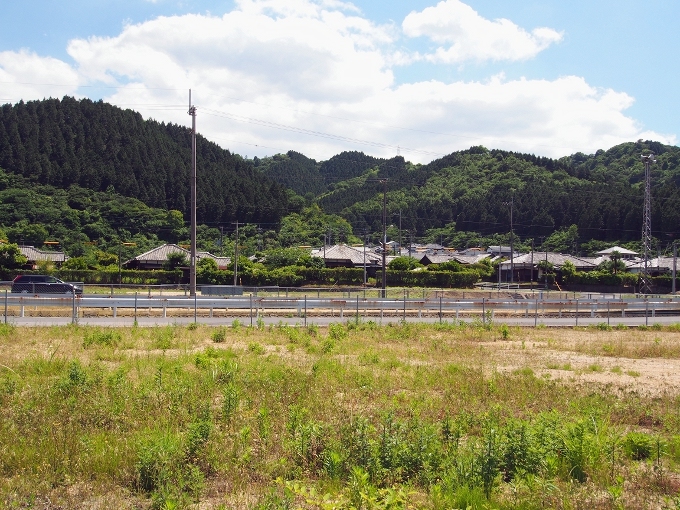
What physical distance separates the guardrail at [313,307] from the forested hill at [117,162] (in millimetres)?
80502

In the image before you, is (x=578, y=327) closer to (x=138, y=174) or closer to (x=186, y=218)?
(x=186, y=218)

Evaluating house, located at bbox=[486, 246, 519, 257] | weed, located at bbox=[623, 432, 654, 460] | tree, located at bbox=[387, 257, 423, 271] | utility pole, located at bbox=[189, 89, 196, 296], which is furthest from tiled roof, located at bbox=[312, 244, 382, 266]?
weed, located at bbox=[623, 432, 654, 460]

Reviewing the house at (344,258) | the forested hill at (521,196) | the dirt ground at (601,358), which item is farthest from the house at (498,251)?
the dirt ground at (601,358)

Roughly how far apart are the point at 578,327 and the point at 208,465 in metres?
24.3

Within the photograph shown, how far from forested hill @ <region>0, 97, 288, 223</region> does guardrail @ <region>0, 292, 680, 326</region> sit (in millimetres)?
80502

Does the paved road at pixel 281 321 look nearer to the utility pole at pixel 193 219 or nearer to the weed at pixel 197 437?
the utility pole at pixel 193 219

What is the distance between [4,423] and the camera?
27.0ft

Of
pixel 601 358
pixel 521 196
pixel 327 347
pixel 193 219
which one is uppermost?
pixel 521 196

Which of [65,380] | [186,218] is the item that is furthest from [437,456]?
[186,218]

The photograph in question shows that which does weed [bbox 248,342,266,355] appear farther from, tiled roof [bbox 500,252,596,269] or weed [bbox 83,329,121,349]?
tiled roof [bbox 500,252,596,269]

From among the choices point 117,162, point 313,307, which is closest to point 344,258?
point 313,307

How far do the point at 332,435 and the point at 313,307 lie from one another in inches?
885

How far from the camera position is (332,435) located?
8.04 meters

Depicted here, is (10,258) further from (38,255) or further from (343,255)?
(343,255)
